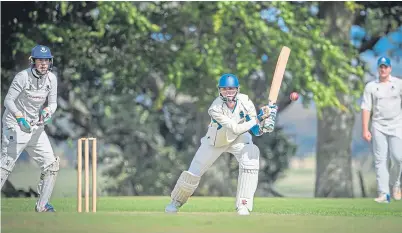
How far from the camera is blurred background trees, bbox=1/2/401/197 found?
804 inches

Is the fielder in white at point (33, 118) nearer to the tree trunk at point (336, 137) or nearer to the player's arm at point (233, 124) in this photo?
the player's arm at point (233, 124)

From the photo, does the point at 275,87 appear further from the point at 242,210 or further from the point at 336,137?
the point at 336,137

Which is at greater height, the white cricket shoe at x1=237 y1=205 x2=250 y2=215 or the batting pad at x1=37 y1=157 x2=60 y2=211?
the batting pad at x1=37 y1=157 x2=60 y2=211

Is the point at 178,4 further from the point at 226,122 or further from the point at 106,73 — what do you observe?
the point at 226,122

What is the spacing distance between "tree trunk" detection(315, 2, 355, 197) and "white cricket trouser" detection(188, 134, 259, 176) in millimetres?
11056

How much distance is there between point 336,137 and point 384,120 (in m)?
8.33

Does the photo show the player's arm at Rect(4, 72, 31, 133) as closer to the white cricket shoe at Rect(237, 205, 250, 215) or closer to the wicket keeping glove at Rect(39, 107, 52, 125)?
the wicket keeping glove at Rect(39, 107, 52, 125)

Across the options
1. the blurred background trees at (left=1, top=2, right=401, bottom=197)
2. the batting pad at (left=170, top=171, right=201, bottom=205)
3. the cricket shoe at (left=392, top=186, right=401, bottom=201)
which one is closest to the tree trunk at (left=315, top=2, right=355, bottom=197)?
the blurred background trees at (left=1, top=2, right=401, bottom=197)

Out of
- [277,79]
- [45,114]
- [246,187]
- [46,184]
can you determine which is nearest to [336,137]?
[277,79]

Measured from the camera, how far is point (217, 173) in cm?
2353

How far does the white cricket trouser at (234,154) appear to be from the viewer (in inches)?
471

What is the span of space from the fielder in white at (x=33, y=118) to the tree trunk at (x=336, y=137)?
1117 centimetres

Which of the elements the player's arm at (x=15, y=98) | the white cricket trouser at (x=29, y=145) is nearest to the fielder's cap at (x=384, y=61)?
the white cricket trouser at (x=29, y=145)

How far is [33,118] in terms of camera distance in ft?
41.6
